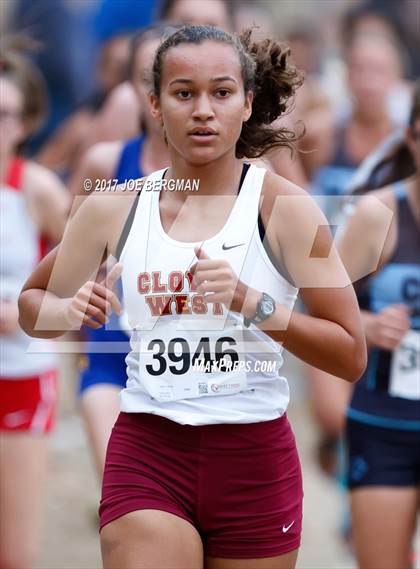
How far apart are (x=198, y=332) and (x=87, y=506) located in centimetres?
376

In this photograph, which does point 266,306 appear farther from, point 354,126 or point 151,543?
point 354,126

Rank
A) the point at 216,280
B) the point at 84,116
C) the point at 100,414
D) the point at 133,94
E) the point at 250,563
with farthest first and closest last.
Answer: the point at 84,116
the point at 133,94
the point at 100,414
the point at 250,563
the point at 216,280

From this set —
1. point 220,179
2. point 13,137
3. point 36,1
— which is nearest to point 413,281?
point 220,179

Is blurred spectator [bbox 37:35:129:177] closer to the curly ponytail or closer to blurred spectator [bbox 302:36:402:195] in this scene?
blurred spectator [bbox 302:36:402:195]

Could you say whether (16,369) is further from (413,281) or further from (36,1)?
(36,1)

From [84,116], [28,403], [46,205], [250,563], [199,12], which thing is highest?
[199,12]

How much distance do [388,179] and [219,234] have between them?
6.25ft

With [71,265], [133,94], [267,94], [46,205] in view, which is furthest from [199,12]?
[71,265]

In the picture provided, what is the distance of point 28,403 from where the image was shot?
204 inches

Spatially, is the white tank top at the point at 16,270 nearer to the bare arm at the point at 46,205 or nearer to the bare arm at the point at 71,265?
the bare arm at the point at 46,205

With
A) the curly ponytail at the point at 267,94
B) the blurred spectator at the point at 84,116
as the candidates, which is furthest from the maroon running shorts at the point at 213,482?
the blurred spectator at the point at 84,116

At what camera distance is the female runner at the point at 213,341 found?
3.31 m

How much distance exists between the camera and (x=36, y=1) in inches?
376

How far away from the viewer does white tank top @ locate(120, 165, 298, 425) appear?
3328 mm
